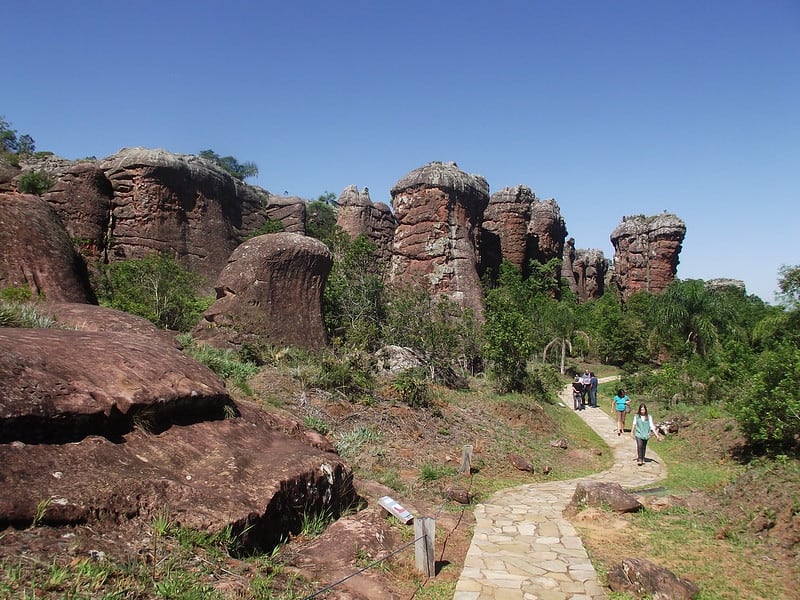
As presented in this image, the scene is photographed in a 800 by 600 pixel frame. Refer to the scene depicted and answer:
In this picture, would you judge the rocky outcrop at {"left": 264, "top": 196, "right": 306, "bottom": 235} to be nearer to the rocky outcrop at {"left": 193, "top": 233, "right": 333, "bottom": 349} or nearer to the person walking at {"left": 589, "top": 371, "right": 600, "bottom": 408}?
the rocky outcrop at {"left": 193, "top": 233, "right": 333, "bottom": 349}

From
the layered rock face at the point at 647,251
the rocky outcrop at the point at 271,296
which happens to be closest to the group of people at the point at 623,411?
the rocky outcrop at the point at 271,296

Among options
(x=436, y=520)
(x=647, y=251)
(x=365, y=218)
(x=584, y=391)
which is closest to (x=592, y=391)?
(x=584, y=391)

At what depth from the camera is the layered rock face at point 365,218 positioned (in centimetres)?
2636

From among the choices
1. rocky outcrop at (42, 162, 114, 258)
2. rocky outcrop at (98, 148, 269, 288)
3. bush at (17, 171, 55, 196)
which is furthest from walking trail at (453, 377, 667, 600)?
rocky outcrop at (42, 162, 114, 258)

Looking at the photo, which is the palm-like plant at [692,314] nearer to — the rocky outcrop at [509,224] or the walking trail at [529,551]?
the rocky outcrop at [509,224]

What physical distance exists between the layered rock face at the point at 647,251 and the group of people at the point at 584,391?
21101mm

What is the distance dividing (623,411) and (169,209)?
1785 centimetres

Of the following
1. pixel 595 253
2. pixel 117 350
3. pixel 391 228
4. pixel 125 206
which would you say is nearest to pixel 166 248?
pixel 125 206

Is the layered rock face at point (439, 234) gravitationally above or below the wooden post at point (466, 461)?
above

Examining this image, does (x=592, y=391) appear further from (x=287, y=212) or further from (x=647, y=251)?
(x=647, y=251)

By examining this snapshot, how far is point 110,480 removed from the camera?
3783 millimetres

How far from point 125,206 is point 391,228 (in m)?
12.7

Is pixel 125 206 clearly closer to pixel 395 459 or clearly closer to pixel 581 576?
pixel 395 459

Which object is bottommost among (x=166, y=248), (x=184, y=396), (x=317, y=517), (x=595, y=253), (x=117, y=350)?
(x=317, y=517)
